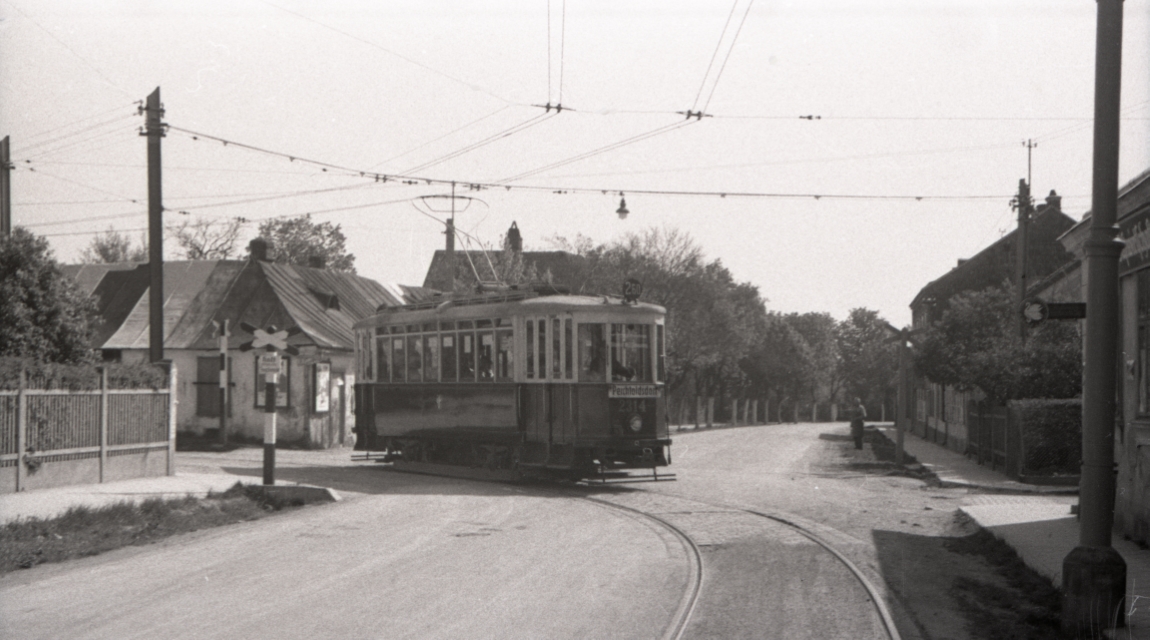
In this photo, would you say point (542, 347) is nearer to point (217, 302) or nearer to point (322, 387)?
point (322, 387)

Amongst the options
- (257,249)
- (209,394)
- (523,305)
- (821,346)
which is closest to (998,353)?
(523,305)

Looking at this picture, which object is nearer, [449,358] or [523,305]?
[523,305]

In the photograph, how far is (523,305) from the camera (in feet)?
65.3

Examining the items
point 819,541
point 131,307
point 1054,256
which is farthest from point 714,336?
point 819,541

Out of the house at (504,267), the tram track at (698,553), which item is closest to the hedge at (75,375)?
the tram track at (698,553)

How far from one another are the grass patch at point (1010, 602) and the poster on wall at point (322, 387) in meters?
23.4

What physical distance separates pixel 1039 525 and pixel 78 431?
13579 mm

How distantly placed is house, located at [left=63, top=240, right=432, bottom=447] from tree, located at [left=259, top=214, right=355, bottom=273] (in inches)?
1119

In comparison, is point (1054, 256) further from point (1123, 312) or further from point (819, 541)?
point (819, 541)

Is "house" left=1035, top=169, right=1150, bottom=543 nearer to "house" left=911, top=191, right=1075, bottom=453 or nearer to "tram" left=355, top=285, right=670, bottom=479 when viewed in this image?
"tram" left=355, top=285, right=670, bottom=479

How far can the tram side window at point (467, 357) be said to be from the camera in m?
21.1

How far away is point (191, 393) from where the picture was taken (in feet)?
113

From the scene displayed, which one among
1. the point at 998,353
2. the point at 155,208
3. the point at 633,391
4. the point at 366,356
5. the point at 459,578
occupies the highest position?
the point at 155,208

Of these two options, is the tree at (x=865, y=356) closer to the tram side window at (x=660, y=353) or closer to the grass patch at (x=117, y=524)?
the tram side window at (x=660, y=353)
